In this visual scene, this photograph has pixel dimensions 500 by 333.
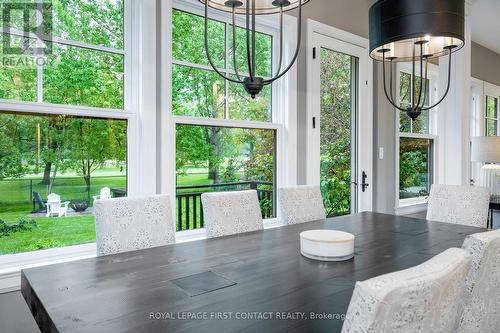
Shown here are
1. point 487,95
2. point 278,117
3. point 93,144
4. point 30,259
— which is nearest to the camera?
point 30,259

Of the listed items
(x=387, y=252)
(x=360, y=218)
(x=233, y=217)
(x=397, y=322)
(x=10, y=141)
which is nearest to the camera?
(x=397, y=322)

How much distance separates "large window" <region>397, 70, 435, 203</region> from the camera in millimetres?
4574

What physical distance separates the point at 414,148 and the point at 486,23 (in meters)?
2.32

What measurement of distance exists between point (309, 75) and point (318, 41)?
379 mm

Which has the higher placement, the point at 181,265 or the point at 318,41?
the point at 318,41

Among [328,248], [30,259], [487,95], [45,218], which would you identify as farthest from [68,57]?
[487,95]

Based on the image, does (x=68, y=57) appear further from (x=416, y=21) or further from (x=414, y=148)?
(x=414, y=148)

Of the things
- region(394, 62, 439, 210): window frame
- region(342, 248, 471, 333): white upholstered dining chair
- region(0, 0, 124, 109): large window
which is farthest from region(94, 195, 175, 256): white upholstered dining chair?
region(394, 62, 439, 210): window frame

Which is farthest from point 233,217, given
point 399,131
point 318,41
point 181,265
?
point 399,131

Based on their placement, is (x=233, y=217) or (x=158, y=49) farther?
(x=158, y=49)

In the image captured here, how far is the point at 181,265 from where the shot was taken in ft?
4.86

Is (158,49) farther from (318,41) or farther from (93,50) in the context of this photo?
(318,41)

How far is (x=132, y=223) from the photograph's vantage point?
188 centimetres

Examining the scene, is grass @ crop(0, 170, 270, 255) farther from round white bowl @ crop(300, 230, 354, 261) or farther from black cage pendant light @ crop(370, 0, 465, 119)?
black cage pendant light @ crop(370, 0, 465, 119)
